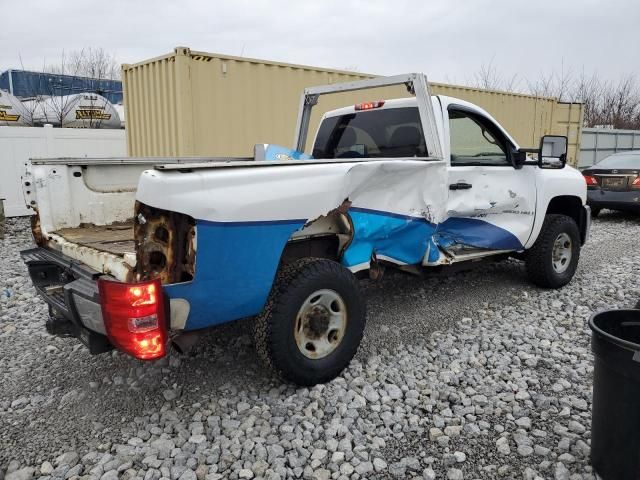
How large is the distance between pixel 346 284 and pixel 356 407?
2.45 feet

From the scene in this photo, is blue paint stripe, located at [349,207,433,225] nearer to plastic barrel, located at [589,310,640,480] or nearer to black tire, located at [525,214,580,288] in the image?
plastic barrel, located at [589,310,640,480]

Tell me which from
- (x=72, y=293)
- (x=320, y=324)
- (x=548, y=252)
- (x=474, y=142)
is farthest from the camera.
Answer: (x=548, y=252)

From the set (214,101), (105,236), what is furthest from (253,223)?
(214,101)

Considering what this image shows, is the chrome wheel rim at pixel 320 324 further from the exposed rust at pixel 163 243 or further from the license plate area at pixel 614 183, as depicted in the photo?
the license plate area at pixel 614 183

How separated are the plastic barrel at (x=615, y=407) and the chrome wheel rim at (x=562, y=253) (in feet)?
10.4

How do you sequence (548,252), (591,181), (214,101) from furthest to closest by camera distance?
(591,181), (214,101), (548,252)

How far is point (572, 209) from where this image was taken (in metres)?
5.77

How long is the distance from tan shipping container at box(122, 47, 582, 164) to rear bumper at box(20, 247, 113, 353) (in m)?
4.27

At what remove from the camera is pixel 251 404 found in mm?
3180

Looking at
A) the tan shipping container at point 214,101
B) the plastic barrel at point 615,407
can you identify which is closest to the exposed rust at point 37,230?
the plastic barrel at point 615,407

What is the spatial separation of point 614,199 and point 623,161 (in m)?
1.23

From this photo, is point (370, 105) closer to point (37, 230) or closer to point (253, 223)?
point (253, 223)

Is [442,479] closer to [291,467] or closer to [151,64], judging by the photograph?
[291,467]

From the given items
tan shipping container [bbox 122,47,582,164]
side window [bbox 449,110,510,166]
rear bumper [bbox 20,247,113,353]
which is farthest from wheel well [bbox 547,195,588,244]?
rear bumper [bbox 20,247,113,353]
